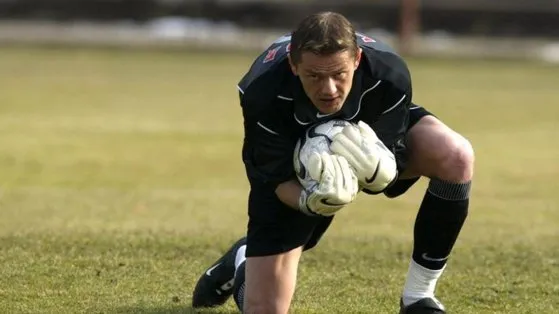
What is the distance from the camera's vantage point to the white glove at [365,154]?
Answer: 200 inches

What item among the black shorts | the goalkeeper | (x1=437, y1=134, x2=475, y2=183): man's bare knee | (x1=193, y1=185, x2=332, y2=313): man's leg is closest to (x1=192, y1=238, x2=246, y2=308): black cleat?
the goalkeeper

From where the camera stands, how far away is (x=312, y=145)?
203 inches

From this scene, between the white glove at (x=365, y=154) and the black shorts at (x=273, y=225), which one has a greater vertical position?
the white glove at (x=365, y=154)

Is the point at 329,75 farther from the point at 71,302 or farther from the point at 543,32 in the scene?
the point at 543,32

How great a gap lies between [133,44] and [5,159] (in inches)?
836

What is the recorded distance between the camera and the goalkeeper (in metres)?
4.96

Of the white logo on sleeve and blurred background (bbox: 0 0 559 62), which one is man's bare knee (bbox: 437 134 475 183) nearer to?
the white logo on sleeve

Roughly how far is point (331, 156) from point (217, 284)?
3.98 feet

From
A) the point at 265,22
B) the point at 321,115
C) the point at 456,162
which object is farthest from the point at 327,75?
the point at 265,22

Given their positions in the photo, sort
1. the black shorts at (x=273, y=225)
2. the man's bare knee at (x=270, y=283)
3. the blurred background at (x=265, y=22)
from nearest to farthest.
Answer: the man's bare knee at (x=270, y=283), the black shorts at (x=273, y=225), the blurred background at (x=265, y=22)

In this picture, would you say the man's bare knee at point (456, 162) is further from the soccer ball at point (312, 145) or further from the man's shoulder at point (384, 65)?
the soccer ball at point (312, 145)

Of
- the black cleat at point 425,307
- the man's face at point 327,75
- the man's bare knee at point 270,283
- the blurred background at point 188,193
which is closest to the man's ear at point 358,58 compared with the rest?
the man's face at point 327,75

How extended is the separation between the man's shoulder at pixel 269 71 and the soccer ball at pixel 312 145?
276 mm

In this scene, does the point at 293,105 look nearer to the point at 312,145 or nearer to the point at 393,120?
the point at 312,145
